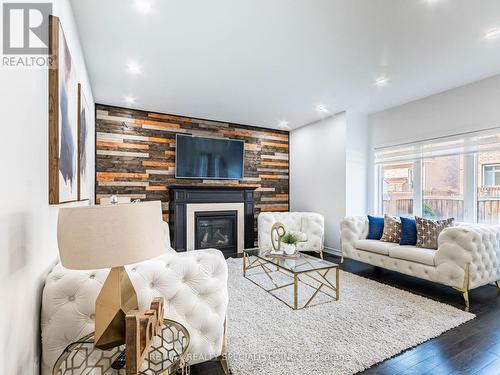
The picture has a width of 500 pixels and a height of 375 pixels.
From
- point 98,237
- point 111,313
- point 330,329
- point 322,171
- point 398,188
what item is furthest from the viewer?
point 322,171

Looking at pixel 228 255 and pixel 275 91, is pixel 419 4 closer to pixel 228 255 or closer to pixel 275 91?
pixel 275 91

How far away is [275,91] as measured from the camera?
3.80 m

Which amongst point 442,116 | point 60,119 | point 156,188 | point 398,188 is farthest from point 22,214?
point 398,188

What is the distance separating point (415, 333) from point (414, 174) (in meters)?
2.82

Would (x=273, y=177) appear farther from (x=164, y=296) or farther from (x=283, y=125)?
(x=164, y=296)

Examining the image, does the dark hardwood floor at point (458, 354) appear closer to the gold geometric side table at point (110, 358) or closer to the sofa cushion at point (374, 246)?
the gold geometric side table at point (110, 358)

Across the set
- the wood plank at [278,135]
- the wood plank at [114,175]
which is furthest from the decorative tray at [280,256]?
the wood plank at [278,135]

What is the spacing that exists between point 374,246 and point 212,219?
2.72m

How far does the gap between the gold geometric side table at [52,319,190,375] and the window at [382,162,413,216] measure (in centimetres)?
428

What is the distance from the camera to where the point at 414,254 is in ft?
10.4

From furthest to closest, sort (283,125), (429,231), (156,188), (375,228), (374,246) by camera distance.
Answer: (283,125) → (156,188) → (375,228) → (374,246) → (429,231)

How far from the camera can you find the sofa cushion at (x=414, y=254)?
3033mm

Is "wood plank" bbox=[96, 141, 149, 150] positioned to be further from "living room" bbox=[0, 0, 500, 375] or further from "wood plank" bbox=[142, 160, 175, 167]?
"wood plank" bbox=[142, 160, 175, 167]

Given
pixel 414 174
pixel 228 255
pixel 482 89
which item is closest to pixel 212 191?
pixel 228 255
